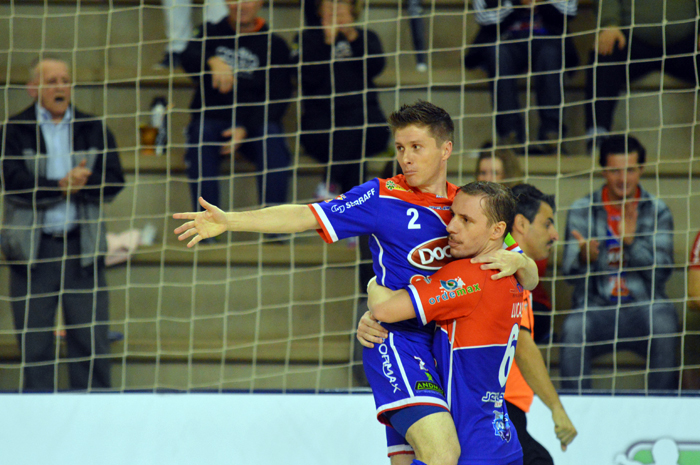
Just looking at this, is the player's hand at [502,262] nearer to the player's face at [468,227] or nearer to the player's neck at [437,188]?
the player's face at [468,227]

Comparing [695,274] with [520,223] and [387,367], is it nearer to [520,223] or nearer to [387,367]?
[520,223]

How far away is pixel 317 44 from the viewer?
4.93 metres

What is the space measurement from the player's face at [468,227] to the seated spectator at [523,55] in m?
2.71

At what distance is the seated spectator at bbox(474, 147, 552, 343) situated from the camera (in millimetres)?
4132

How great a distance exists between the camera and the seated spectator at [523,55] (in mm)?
4922

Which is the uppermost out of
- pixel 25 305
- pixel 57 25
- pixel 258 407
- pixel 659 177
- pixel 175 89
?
pixel 57 25

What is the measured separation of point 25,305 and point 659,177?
4.39 m

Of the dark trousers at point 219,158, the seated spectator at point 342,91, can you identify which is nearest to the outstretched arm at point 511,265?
the seated spectator at point 342,91

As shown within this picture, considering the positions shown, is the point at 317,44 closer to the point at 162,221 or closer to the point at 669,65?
the point at 162,221

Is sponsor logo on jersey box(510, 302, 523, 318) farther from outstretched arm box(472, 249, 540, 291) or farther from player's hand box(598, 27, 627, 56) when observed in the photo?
player's hand box(598, 27, 627, 56)

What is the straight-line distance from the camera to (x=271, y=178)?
483cm

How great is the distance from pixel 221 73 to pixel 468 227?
119 inches

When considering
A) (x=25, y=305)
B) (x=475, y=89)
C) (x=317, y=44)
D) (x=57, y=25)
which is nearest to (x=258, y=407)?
(x=25, y=305)

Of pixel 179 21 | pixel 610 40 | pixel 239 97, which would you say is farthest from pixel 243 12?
pixel 610 40
